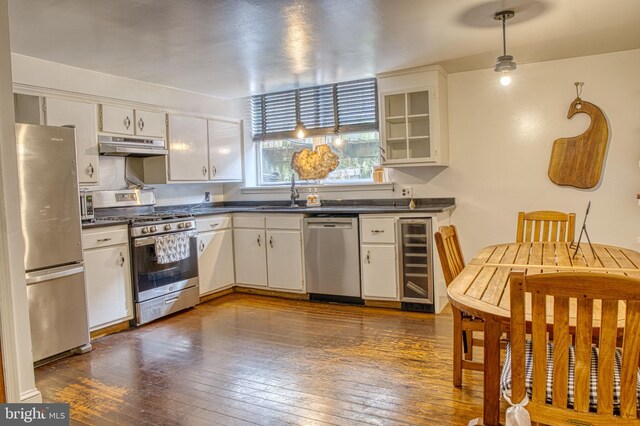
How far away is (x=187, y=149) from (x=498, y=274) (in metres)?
3.66

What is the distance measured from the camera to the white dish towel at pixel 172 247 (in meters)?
4.20

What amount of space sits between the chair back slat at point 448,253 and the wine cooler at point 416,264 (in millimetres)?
1348

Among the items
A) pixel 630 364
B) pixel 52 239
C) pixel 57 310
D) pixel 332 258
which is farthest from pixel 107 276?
pixel 630 364

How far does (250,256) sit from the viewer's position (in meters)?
5.07

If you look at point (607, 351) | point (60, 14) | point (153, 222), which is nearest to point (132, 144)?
point (153, 222)

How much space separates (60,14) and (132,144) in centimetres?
161

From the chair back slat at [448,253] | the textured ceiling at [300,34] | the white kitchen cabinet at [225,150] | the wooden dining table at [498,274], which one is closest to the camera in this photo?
the wooden dining table at [498,274]

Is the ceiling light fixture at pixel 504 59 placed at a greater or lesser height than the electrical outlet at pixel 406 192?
greater

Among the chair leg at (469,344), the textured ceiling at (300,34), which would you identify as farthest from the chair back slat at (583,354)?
the textured ceiling at (300,34)

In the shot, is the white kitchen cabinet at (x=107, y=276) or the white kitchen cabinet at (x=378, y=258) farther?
the white kitchen cabinet at (x=378, y=258)

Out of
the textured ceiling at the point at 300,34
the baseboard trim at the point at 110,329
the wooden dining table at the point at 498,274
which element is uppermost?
the textured ceiling at the point at 300,34

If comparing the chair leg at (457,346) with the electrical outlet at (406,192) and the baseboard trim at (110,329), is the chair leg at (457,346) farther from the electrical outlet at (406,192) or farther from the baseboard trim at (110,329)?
the baseboard trim at (110,329)

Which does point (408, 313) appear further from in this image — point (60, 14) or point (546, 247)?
point (60, 14)

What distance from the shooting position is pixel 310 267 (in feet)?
15.4
